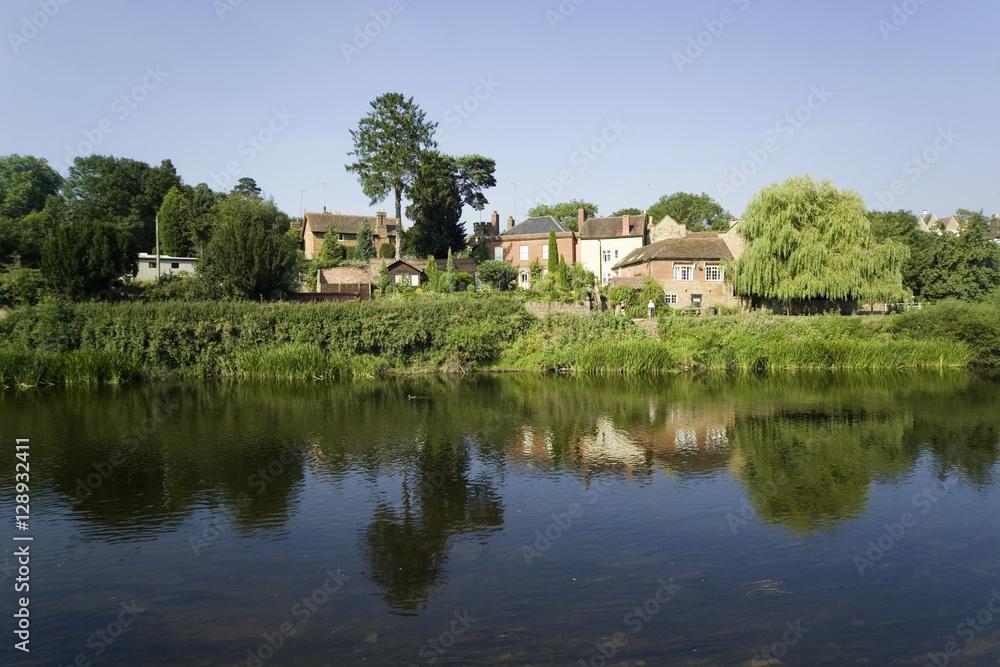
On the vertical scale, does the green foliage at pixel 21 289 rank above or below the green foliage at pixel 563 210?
below

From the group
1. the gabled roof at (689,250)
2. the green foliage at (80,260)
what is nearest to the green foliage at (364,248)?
the gabled roof at (689,250)

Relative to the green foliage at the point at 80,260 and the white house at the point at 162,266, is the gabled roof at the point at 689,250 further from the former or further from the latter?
the green foliage at the point at 80,260

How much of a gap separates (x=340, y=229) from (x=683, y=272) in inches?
1673

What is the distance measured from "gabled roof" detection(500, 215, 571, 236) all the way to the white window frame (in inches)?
718

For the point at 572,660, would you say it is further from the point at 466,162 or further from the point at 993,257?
the point at 466,162

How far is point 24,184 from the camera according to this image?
3164 inches

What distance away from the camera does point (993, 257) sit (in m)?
47.9

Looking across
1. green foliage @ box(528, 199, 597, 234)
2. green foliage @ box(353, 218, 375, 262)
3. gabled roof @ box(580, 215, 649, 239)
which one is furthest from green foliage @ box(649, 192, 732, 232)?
green foliage @ box(353, 218, 375, 262)

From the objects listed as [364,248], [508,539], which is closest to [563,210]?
[364,248]

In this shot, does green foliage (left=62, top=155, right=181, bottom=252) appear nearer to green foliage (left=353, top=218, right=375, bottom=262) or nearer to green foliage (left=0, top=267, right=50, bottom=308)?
green foliage (left=353, top=218, right=375, bottom=262)

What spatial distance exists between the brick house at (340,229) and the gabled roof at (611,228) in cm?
2228

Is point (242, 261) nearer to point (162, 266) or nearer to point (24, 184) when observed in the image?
point (162, 266)

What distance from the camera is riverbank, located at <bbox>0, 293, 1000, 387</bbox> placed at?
32000 millimetres

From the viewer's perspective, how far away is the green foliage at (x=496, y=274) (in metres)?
51.5
